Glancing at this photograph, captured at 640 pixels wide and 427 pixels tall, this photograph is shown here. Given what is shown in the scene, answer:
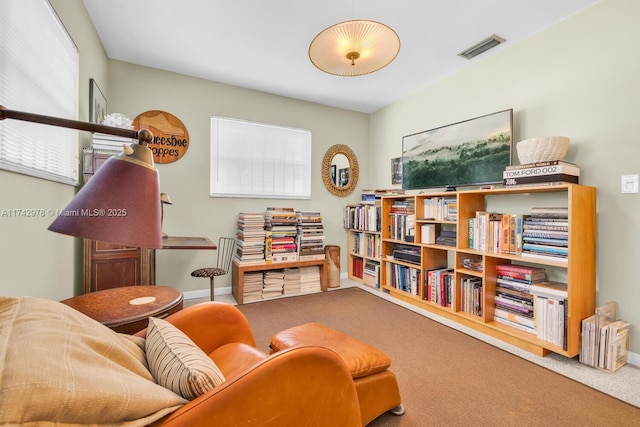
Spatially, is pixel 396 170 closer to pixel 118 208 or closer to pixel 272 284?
pixel 272 284

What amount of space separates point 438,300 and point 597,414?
57.6 inches

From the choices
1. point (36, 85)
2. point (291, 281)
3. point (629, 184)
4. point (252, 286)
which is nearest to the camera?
point (36, 85)

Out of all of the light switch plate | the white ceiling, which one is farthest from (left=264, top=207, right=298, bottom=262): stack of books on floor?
the light switch plate

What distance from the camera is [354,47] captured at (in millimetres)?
1833

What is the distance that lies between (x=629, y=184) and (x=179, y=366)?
9.53ft

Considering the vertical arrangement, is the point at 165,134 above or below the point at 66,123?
above

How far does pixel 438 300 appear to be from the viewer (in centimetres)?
294

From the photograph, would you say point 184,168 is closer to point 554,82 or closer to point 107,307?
point 107,307

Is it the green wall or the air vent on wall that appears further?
the green wall

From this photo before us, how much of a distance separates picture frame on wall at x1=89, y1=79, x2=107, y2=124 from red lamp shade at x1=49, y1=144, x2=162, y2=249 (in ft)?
7.87

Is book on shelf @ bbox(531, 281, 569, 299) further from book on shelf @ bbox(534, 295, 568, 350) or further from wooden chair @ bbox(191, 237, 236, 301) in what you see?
wooden chair @ bbox(191, 237, 236, 301)

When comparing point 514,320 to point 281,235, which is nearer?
point 514,320

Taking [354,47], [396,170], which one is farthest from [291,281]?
[354,47]

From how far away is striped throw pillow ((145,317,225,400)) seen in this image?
2.62 feet
